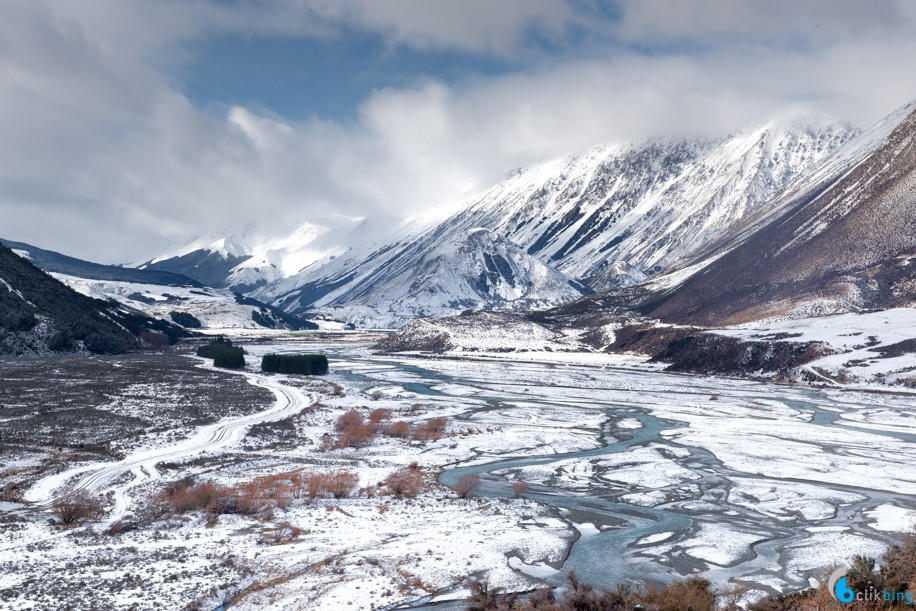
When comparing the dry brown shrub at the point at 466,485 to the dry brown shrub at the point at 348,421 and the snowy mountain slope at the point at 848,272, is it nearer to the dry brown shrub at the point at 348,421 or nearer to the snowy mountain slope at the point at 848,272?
the dry brown shrub at the point at 348,421

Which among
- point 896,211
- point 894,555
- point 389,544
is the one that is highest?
point 896,211

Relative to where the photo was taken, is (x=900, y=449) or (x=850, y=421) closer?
(x=900, y=449)

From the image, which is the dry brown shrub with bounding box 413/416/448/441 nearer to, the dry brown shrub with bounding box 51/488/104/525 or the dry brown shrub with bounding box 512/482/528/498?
the dry brown shrub with bounding box 512/482/528/498

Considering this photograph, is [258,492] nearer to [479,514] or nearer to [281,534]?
[281,534]

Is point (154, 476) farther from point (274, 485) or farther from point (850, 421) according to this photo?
point (850, 421)

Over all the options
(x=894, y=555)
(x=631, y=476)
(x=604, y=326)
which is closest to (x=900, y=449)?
(x=631, y=476)

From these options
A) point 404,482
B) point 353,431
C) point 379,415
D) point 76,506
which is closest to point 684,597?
point 404,482

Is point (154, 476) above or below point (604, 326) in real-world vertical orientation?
below

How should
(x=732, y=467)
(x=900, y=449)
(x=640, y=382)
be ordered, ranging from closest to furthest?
1. (x=732, y=467)
2. (x=900, y=449)
3. (x=640, y=382)
